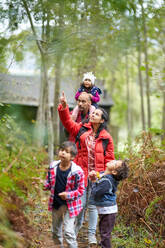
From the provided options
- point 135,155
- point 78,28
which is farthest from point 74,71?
point 135,155

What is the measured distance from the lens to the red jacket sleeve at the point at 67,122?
4234 mm

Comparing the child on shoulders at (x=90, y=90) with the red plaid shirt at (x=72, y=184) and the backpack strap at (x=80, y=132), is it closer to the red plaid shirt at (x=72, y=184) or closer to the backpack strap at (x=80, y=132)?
the backpack strap at (x=80, y=132)

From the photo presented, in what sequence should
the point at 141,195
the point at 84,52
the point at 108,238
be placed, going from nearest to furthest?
the point at 108,238 < the point at 141,195 < the point at 84,52

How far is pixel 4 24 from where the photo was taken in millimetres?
4500

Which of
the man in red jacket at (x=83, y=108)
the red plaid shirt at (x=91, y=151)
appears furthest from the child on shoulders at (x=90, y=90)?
the red plaid shirt at (x=91, y=151)

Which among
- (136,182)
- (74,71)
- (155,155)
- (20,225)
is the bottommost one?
(20,225)

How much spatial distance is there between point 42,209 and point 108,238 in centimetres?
213

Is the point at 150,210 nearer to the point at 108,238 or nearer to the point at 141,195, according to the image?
the point at 141,195

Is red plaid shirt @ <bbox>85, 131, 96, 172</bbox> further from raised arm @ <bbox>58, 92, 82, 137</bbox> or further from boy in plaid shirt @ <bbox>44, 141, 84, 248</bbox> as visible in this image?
boy in plaid shirt @ <bbox>44, 141, 84, 248</bbox>

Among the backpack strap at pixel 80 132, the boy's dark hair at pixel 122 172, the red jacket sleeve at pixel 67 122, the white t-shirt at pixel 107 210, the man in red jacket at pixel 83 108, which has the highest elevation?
the man in red jacket at pixel 83 108

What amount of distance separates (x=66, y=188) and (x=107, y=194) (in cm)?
53

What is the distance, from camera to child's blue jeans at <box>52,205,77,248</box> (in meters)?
3.55

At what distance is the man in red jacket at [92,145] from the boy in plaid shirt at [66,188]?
77 cm

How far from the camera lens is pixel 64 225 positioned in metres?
3.59
